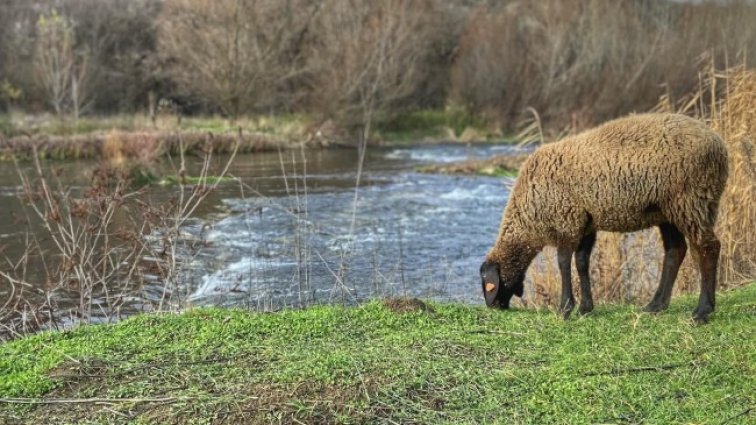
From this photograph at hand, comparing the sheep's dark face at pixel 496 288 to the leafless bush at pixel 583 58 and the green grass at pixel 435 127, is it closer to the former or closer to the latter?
the leafless bush at pixel 583 58

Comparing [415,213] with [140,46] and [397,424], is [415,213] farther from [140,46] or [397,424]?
[140,46]

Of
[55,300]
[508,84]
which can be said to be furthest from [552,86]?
[55,300]

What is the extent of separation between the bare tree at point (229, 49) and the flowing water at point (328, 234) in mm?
11980

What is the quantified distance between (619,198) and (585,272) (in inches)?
36.0

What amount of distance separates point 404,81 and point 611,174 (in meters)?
34.7

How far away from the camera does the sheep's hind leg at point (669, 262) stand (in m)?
6.87

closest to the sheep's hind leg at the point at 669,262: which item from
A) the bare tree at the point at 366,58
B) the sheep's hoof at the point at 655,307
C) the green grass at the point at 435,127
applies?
the sheep's hoof at the point at 655,307

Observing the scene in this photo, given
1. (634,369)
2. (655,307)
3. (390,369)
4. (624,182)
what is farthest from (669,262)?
(390,369)

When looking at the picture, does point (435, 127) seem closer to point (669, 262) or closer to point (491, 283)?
point (491, 283)

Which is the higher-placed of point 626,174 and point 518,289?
point 626,174

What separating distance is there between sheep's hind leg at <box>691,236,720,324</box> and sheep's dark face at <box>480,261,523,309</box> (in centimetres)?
175

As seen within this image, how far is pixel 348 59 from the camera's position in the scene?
39.1m

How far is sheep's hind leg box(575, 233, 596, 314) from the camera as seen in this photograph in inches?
271

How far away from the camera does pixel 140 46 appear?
46188 millimetres
